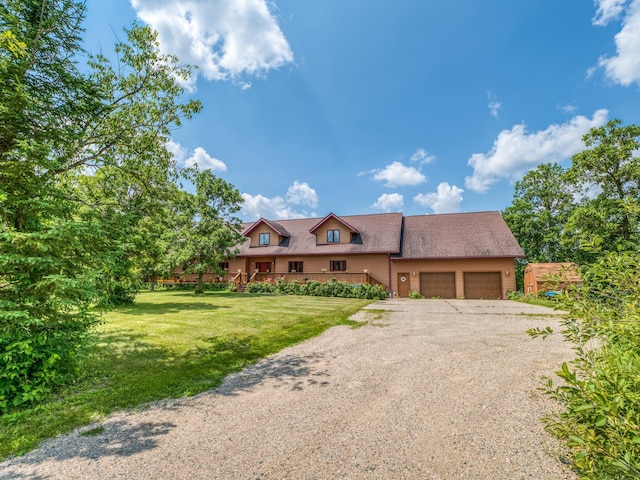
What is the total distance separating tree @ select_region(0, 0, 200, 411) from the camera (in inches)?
145

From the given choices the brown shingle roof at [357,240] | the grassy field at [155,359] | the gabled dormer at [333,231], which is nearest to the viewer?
the grassy field at [155,359]

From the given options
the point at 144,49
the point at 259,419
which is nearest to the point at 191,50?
the point at 144,49

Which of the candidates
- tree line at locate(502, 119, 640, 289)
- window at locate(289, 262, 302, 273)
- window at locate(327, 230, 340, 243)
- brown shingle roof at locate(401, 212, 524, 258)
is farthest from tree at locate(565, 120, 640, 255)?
window at locate(289, 262, 302, 273)

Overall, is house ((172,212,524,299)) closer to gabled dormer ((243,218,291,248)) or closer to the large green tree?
gabled dormer ((243,218,291,248))

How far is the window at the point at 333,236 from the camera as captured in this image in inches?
995

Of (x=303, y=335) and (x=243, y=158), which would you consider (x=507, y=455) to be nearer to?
(x=303, y=335)

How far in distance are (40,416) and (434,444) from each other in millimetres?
4660

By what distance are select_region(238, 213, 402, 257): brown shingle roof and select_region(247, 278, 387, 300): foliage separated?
134 inches

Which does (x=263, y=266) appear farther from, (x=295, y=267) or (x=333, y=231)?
(x=333, y=231)

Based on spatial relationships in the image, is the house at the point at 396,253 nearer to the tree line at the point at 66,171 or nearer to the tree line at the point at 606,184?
the tree line at the point at 606,184

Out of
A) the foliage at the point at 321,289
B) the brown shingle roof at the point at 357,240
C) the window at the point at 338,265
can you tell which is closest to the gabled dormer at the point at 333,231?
the brown shingle roof at the point at 357,240

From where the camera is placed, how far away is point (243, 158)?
17.3 meters

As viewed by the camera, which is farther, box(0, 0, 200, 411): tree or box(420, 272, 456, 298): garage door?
box(420, 272, 456, 298): garage door

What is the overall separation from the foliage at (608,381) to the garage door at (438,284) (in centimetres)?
2016
